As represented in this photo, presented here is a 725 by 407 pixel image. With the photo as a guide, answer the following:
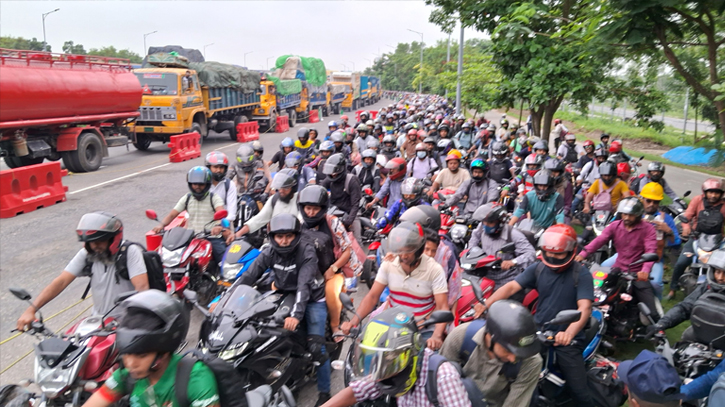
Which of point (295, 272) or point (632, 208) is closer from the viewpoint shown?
point (295, 272)

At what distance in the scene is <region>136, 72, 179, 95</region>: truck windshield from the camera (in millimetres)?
21078

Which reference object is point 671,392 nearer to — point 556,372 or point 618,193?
point 556,372

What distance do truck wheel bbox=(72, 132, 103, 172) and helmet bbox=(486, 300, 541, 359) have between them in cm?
1681

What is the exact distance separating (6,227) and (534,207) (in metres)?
10.2

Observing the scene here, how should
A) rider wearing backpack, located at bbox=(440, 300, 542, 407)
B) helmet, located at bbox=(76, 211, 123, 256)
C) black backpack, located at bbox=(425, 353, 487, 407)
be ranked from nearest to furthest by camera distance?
black backpack, located at bbox=(425, 353, 487, 407) → rider wearing backpack, located at bbox=(440, 300, 542, 407) → helmet, located at bbox=(76, 211, 123, 256)

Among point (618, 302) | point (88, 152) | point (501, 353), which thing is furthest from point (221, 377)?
point (88, 152)

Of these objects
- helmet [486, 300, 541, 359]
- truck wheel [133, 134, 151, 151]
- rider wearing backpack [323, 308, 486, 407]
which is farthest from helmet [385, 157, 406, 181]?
truck wheel [133, 134, 151, 151]

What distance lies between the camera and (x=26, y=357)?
5.79m

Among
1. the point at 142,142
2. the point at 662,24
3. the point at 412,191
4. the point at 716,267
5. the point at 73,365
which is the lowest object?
the point at 73,365

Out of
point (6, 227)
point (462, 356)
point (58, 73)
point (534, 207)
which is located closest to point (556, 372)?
point (462, 356)

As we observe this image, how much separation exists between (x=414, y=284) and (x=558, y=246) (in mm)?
1149

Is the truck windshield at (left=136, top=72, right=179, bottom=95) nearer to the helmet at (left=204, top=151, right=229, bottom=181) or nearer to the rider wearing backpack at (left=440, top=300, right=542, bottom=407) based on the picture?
the helmet at (left=204, top=151, right=229, bottom=181)

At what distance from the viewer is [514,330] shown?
2.95m

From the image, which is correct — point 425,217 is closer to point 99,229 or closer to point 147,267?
point 147,267
